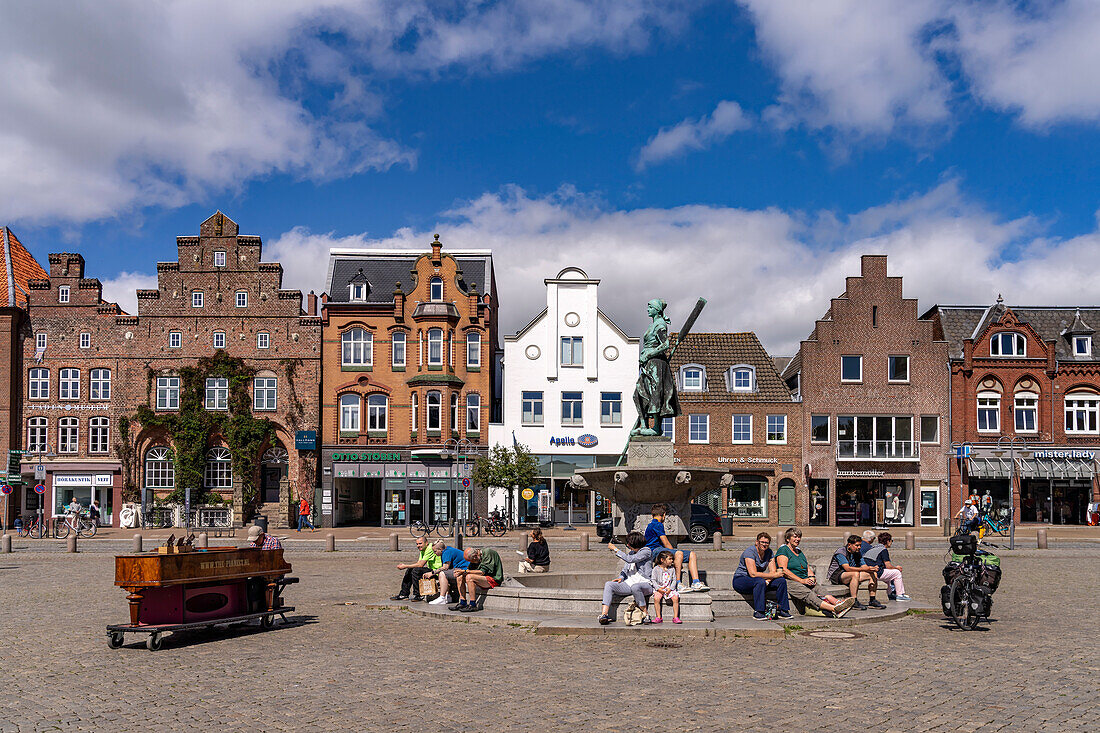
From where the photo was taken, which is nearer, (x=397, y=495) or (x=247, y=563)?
Answer: (x=247, y=563)

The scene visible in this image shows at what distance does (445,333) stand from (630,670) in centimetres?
3836

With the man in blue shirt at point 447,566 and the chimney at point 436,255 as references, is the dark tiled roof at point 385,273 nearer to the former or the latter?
the chimney at point 436,255

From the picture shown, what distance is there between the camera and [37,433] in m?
47.6

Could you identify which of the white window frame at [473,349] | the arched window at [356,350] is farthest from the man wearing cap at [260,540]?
the white window frame at [473,349]

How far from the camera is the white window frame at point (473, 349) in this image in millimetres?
48719

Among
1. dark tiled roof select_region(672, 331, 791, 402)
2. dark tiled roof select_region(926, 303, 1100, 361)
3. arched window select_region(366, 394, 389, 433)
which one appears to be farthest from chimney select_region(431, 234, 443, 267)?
dark tiled roof select_region(926, 303, 1100, 361)

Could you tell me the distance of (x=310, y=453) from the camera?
155ft

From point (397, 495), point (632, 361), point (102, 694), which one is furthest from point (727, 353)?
point (102, 694)

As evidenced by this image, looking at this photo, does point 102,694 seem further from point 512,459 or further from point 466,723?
point 512,459

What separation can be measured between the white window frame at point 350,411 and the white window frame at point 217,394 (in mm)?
5459

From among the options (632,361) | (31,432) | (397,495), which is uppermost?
(632,361)

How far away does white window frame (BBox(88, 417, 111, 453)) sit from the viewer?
47.5 m

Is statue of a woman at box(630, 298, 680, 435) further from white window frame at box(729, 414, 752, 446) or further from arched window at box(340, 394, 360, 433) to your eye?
arched window at box(340, 394, 360, 433)

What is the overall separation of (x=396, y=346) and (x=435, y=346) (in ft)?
6.30
